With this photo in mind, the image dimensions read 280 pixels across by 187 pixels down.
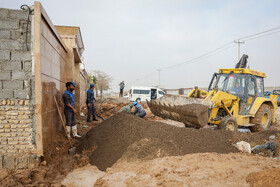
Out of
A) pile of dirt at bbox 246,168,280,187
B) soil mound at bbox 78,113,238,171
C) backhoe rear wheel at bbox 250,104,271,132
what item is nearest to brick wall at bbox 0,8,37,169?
soil mound at bbox 78,113,238,171

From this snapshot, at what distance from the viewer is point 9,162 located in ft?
11.9

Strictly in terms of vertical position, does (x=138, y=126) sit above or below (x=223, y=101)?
below

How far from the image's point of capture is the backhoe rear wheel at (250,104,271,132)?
771 centimetres

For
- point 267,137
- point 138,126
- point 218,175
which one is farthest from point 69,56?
point 267,137

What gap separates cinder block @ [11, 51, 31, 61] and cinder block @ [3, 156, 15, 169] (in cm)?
184

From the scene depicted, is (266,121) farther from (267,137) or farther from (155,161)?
(155,161)

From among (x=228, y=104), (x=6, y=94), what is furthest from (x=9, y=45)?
(x=228, y=104)

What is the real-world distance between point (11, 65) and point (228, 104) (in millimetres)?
6895

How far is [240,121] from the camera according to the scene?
24.8 ft

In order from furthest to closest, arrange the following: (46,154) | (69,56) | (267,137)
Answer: (69,56) < (267,137) < (46,154)

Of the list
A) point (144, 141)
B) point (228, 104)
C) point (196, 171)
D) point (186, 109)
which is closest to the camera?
point (196, 171)

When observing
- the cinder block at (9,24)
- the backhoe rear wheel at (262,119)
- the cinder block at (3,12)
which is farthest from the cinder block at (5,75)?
the backhoe rear wheel at (262,119)

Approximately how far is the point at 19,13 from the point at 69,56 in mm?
4683

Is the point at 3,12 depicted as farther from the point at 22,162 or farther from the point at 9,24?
the point at 22,162
